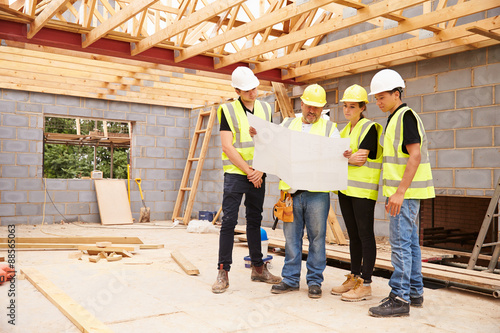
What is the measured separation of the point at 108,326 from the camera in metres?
2.54

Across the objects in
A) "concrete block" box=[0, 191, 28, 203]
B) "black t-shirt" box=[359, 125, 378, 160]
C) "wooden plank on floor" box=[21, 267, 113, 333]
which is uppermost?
"black t-shirt" box=[359, 125, 378, 160]

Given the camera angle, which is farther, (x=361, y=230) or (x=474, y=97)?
(x=474, y=97)

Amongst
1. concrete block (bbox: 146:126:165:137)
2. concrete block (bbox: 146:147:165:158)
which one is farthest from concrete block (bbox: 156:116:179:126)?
concrete block (bbox: 146:147:165:158)

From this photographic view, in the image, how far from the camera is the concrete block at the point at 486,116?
4.95 m

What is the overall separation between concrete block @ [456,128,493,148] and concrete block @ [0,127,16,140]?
23.3 ft

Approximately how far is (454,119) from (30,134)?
6909 mm

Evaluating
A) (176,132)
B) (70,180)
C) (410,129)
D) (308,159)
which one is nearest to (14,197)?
(70,180)

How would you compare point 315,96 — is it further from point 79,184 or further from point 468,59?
point 79,184

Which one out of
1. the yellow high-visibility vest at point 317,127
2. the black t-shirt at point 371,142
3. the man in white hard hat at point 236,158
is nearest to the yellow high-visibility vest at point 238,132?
the man in white hard hat at point 236,158

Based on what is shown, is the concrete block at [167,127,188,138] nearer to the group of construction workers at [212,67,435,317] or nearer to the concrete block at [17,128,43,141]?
the concrete block at [17,128,43,141]

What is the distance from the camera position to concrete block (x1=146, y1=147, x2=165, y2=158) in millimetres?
9445

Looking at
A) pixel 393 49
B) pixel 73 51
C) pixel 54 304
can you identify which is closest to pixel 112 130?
pixel 73 51

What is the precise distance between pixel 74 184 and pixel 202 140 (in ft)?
8.65

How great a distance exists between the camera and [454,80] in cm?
532
